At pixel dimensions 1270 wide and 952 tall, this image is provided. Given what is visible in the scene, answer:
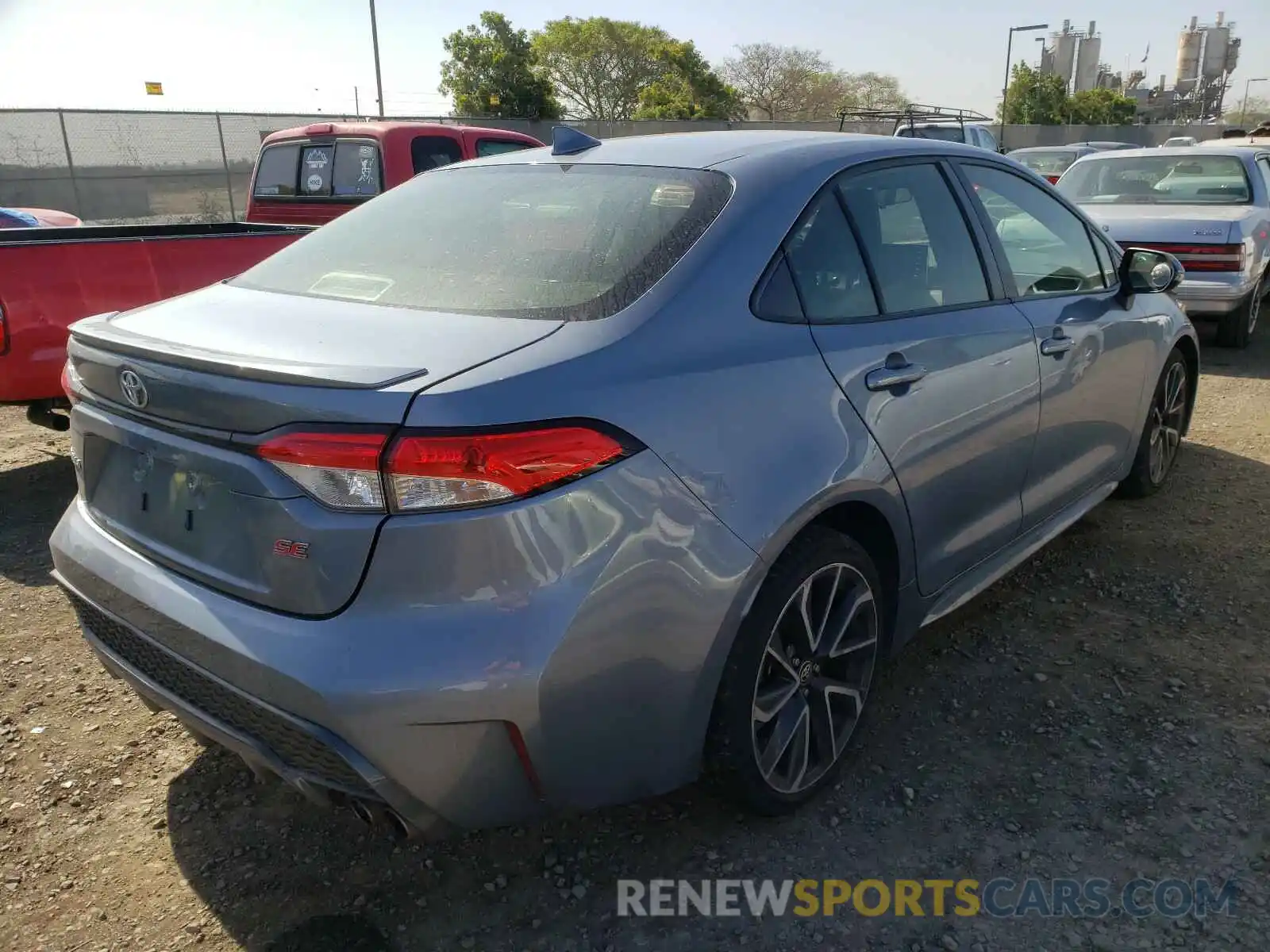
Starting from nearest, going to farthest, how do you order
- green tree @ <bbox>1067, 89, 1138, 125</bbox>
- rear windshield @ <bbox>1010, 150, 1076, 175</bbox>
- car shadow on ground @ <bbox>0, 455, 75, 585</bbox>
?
car shadow on ground @ <bbox>0, 455, 75, 585</bbox>, rear windshield @ <bbox>1010, 150, 1076, 175</bbox>, green tree @ <bbox>1067, 89, 1138, 125</bbox>

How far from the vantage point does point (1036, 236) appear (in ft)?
11.9

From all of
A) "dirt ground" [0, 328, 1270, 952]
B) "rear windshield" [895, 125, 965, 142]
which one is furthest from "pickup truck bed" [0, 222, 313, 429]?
"rear windshield" [895, 125, 965, 142]

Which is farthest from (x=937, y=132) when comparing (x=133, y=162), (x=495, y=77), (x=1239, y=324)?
(x=495, y=77)

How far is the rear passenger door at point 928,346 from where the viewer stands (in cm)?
254

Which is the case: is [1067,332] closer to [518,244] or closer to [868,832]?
[868,832]

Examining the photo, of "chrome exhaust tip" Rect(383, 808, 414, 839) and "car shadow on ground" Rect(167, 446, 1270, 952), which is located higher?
"chrome exhaust tip" Rect(383, 808, 414, 839)

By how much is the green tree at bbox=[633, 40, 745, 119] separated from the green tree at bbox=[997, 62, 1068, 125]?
49.7ft

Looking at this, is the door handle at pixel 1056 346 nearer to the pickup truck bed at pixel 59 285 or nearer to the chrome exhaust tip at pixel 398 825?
the chrome exhaust tip at pixel 398 825

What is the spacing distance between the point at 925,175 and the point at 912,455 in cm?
98

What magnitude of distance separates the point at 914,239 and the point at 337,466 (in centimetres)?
191

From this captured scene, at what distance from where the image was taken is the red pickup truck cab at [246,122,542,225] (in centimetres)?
837

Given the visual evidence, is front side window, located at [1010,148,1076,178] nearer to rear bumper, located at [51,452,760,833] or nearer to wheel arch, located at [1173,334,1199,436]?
wheel arch, located at [1173,334,1199,436]

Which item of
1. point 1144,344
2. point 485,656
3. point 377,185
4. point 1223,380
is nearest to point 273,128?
point 377,185

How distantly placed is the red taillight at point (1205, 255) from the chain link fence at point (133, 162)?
1316cm
